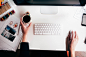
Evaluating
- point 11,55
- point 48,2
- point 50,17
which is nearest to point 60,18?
point 50,17

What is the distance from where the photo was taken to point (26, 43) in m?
0.77

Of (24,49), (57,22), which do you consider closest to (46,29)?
(57,22)

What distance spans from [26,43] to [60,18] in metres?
0.42

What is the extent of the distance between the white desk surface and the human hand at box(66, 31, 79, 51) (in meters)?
0.03

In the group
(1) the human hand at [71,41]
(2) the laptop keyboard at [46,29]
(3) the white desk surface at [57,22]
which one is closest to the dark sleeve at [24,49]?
(3) the white desk surface at [57,22]

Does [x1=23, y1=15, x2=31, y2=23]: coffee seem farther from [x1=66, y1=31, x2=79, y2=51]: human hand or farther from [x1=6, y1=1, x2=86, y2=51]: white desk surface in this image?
[x1=66, y1=31, x2=79, y2=51]: human hand

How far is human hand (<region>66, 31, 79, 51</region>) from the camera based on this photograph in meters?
0.81

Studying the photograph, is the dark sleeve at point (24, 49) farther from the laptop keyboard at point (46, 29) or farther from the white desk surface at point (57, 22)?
the laptop keyboard at point (46, 29)

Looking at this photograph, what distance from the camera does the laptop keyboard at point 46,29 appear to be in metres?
0.77

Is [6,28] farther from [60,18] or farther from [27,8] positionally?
[60,18]

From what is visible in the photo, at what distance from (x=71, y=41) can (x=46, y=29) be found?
0.30 m

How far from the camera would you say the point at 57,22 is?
2.60 feet

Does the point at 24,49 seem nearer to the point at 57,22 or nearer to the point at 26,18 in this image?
the point at 26,18

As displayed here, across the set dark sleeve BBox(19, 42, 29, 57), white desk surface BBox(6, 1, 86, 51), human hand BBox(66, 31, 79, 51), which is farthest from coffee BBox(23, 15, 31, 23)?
human hand BBox(66, 31, 79, 51)
